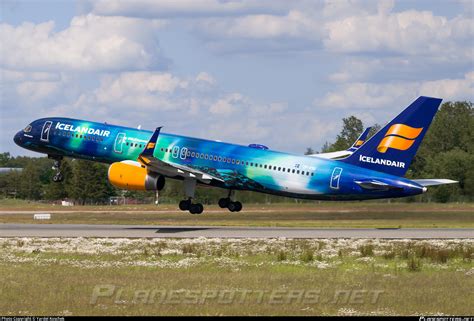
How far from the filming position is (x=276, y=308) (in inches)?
1017

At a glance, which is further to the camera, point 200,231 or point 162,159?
point 162,159

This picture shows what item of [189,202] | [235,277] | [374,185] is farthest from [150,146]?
[235,277]

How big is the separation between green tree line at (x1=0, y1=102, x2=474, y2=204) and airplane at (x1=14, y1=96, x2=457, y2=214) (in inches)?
651

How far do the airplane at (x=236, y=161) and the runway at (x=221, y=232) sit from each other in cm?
322

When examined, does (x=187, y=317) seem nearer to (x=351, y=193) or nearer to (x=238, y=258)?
(x=238, y=258)

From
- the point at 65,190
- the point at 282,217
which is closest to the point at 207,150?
the point at 282,217

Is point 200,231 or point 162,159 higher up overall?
point 162,159

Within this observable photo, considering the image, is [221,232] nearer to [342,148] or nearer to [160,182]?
[160,182]

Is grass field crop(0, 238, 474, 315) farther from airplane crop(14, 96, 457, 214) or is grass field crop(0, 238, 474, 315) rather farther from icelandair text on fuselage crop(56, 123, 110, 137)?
icelandair text on fuselage crop(56, 123, 110, 137)

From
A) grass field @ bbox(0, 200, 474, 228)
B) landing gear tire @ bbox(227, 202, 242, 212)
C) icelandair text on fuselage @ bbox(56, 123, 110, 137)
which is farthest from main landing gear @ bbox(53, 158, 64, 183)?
landing gear tire @ bbox(227, 202, 242, 212)

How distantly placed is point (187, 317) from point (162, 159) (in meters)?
37.3

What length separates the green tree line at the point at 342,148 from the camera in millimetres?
86625

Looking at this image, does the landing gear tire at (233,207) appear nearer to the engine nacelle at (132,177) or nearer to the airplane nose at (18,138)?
the engine nacelle at (132,177)

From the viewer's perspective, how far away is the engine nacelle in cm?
5556
